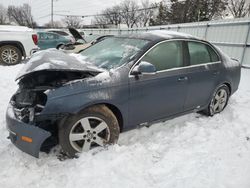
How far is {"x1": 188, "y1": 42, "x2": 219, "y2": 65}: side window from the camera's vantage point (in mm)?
3538

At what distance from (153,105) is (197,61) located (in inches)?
47.6

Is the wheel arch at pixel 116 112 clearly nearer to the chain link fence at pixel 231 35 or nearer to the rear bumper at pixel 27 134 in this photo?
the rear bumper at pixel 27 134

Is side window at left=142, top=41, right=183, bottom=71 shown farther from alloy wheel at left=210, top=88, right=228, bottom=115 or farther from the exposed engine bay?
alloy wheel at left=210, top=88, right=228, bottom=115

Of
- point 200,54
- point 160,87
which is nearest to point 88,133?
point 160,87

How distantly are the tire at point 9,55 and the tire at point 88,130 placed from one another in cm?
721

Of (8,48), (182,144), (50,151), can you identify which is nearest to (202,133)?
(182,144)

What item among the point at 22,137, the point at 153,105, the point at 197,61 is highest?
the point at 197,61

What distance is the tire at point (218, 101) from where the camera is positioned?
13.2 ft

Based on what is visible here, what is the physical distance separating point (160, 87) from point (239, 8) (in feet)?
119

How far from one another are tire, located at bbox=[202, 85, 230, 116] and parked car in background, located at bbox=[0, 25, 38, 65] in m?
7.49

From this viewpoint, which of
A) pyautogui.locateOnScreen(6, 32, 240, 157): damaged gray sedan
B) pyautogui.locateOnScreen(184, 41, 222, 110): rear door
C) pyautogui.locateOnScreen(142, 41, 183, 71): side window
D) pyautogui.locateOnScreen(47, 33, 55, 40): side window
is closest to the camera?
pyautogui.locateOnScreen(6, 32, 240, 157): damaged gray sedan

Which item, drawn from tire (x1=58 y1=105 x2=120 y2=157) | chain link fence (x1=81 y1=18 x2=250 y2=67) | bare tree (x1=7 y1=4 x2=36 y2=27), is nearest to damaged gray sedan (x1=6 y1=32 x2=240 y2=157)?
tire (x1=58 y1=105 x2=120 y2=157)

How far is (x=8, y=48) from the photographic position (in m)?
8.36

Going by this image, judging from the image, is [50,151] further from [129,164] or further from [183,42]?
[183,42]
